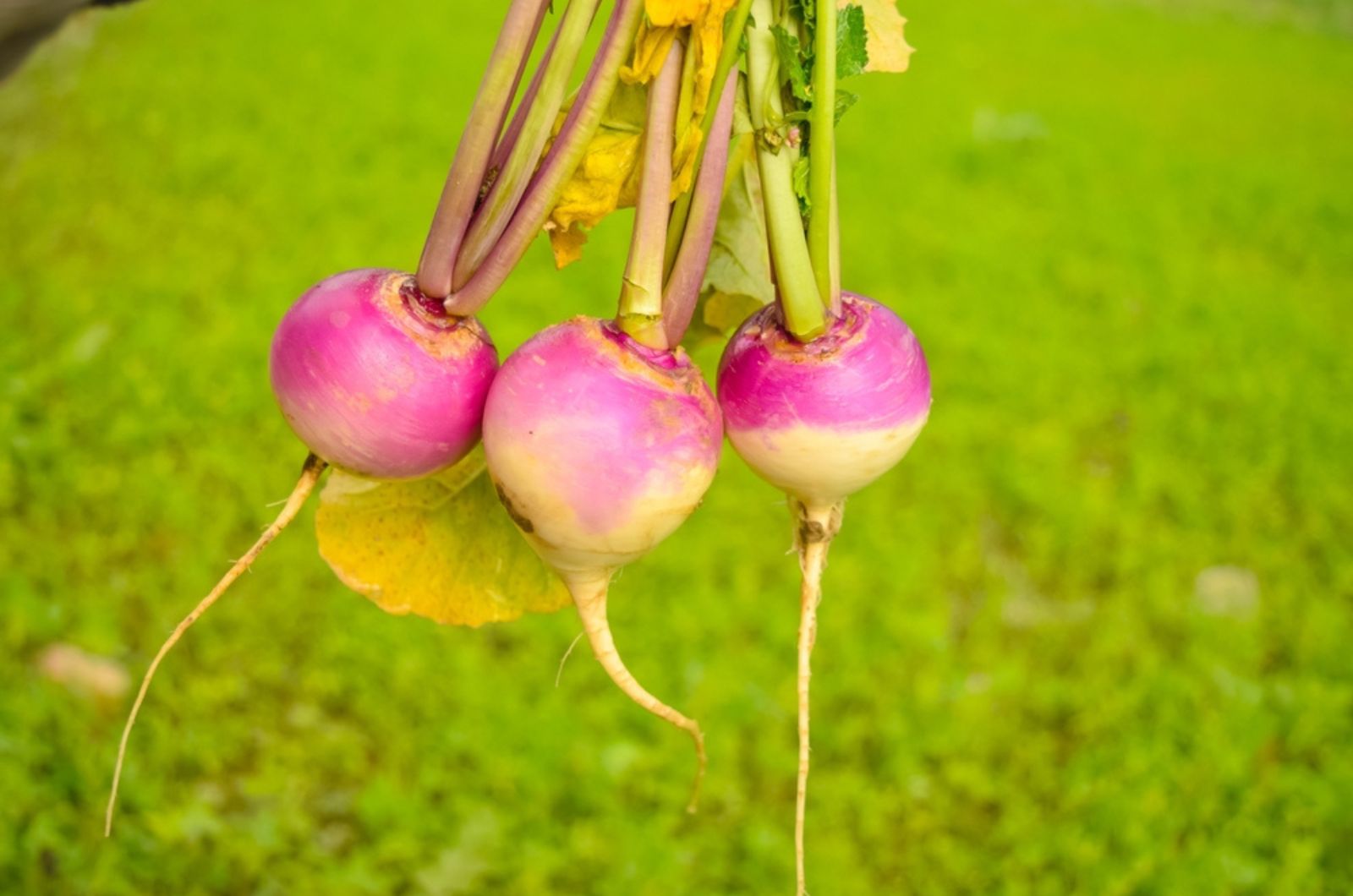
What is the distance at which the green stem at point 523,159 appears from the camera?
0.72m

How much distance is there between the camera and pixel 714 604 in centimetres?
254

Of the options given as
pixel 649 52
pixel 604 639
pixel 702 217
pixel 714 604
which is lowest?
pixel 714 604

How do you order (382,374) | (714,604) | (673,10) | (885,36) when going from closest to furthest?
(673,10)
(382,374)
(885,36)
(714,604)

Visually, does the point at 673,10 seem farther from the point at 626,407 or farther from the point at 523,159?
the point at 626,407

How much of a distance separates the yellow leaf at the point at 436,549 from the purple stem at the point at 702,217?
0.74ft

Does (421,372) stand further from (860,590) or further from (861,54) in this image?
(860,590)

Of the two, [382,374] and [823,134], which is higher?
[823,134]

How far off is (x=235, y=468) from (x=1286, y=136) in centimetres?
663

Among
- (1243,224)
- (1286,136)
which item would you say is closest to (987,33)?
(1286,136)

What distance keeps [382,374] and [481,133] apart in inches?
7.0

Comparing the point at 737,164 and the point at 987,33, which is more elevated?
the point at 737,164

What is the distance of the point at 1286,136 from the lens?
6.80m

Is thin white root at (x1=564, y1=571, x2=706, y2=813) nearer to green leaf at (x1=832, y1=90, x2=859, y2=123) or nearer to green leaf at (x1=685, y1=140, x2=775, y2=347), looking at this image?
green leaf at (x1=685, y1=140, x2=775, y2=347)

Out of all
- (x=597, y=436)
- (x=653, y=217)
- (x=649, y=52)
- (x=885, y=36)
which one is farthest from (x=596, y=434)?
(x=885, y=36)
